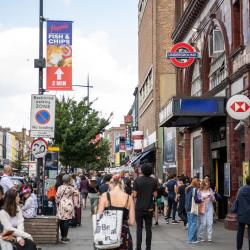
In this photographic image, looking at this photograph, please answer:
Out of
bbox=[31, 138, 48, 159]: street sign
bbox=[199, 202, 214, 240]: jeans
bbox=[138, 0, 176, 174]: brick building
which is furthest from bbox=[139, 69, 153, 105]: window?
bbox=[199, 202, 214, 240]: jeans

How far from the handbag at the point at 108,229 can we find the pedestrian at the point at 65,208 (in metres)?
5.84

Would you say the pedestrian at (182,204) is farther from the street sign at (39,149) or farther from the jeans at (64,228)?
the jeans at (64,228)

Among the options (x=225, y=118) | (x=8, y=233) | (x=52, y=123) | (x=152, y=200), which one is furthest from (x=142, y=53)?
(x=8, y=233)

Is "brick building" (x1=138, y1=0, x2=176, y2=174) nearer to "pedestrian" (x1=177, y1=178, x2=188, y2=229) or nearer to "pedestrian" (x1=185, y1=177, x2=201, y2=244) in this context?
"pedestrian" (x1=177, y1=178, x2=188, y2=229)

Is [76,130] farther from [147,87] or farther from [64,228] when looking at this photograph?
[64,228]

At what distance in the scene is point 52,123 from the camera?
18016mm

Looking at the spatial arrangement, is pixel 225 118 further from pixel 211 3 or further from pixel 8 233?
pixel 8 233

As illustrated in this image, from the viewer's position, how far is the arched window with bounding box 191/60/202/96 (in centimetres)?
2601

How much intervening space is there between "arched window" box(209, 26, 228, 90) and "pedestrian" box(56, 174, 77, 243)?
7.93 metres

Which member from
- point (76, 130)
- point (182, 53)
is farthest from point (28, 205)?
point (76, 130)

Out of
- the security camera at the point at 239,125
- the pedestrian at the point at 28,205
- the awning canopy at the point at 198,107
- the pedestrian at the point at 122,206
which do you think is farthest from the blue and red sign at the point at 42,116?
the pedestrian at the point at 122,206

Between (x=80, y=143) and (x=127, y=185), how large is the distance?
71.6 ft

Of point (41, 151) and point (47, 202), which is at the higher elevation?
point (41, 151)

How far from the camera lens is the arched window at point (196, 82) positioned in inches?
1024
